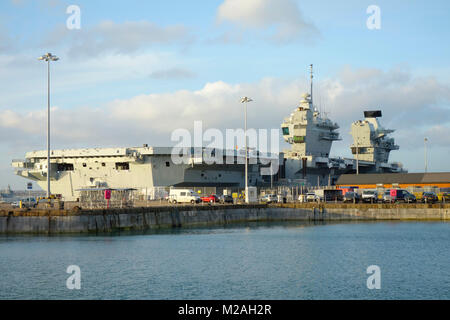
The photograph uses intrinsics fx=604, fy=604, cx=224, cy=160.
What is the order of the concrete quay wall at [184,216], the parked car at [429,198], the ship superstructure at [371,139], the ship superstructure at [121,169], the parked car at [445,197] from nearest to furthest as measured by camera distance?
the concrete quay wall at [184,216], the parked car at [429,198], the parked car at [445,197], the ship superstructure at [121,169], the ship superstructure at [371,139]

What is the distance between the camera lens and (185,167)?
2968 inches

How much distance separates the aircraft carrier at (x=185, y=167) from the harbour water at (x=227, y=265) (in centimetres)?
2239

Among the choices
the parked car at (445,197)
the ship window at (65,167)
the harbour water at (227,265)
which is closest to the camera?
the harbour water at (227,265)

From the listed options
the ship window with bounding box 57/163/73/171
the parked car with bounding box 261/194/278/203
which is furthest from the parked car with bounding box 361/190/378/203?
the ship window with bounding box 57/163/73/171

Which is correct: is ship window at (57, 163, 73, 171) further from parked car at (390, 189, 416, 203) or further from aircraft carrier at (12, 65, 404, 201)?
parked car at (390, 189, 416, 203)

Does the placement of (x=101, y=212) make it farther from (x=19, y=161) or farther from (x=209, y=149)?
(x=19, y=161)

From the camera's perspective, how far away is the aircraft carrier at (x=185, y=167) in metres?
74.2

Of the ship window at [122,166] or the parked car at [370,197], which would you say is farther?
the ship window at [122,166]

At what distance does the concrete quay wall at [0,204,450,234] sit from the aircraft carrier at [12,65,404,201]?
12861 mm

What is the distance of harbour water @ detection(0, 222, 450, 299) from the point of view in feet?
81.3

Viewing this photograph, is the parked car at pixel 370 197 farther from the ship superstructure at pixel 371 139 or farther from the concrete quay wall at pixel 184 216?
the ship superstructure at pixel 371 139

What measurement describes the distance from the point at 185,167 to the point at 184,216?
23.1 m

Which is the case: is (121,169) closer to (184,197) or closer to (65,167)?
(65,167)

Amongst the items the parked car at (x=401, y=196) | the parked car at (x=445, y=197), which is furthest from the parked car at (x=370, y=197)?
the parked car at (x=445, y=197)
